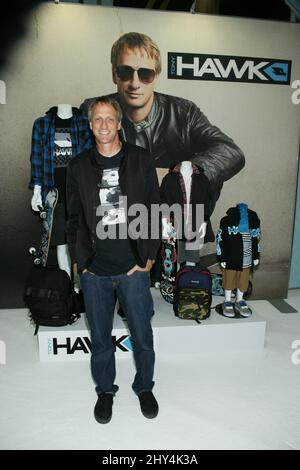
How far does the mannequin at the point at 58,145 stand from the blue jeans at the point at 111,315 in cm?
118

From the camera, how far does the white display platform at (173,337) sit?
306 centimetres

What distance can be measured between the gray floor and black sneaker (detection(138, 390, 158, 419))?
0.13 ft

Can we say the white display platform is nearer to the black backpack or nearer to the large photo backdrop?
the black backpack

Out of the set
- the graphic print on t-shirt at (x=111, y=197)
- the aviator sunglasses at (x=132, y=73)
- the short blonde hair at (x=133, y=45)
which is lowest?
the graphic print on t-shirt at (x=111, y=197)

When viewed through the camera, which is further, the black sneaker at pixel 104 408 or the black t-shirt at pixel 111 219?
the black sneaker at pixel 104 408

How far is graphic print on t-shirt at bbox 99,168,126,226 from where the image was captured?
7.18 feet

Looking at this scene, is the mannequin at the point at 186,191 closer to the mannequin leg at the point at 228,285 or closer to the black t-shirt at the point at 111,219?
the mannequin leg at the point at 228,285

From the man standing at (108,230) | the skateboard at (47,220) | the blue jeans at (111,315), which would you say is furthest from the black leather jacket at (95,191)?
the skateboard at (47,220)

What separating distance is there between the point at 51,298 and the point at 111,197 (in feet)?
4.04

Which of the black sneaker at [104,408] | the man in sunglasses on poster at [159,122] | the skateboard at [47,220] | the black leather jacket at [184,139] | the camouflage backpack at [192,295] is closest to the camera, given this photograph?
the black sneaker at [104,408]

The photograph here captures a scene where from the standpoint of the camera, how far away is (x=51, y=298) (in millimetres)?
3082

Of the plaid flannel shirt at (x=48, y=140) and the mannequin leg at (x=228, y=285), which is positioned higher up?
the plaid flannel shirt at (x=48, y=140)

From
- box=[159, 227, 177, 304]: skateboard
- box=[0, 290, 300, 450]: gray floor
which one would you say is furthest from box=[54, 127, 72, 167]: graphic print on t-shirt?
box=[0, 290, 300, 450]: gray floor
